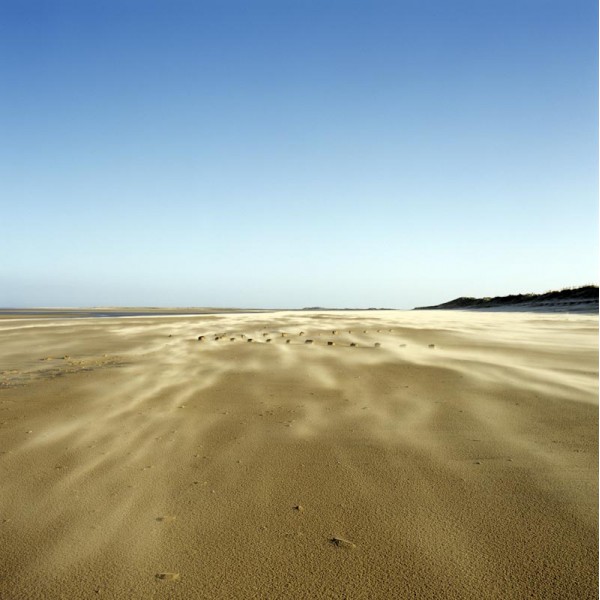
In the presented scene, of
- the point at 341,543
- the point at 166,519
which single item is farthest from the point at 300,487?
the point at 166,519

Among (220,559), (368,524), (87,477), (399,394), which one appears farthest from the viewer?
(399,394)

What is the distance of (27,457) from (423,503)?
2.66m

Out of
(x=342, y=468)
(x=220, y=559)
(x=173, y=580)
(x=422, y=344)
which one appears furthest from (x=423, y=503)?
(x=422, y=344)

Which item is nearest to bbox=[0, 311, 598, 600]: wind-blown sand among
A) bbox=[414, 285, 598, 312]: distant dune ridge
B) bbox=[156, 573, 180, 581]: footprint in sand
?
bbox=[156, 573, 180, 581]: footprint in sand

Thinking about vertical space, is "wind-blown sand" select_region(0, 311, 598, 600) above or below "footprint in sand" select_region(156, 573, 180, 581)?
above

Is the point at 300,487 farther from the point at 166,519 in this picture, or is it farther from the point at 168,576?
the point at 168,576

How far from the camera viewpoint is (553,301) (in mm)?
32844

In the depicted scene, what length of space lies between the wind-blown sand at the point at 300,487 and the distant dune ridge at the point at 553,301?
23582mm

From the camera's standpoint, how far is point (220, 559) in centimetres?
211

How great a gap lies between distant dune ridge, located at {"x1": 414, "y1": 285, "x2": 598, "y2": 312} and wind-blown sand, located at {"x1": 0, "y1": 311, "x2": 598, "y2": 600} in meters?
23.6

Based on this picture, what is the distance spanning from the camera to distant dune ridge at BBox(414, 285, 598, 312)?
27.2m

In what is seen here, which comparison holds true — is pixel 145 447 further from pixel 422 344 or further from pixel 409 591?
pixel 422 344

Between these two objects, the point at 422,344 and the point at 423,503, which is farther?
the point at 422,344

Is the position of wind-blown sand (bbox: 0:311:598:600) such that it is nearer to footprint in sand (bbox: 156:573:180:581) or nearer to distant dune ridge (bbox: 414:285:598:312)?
footprint in sand (bbox: 156:573:180:581)
